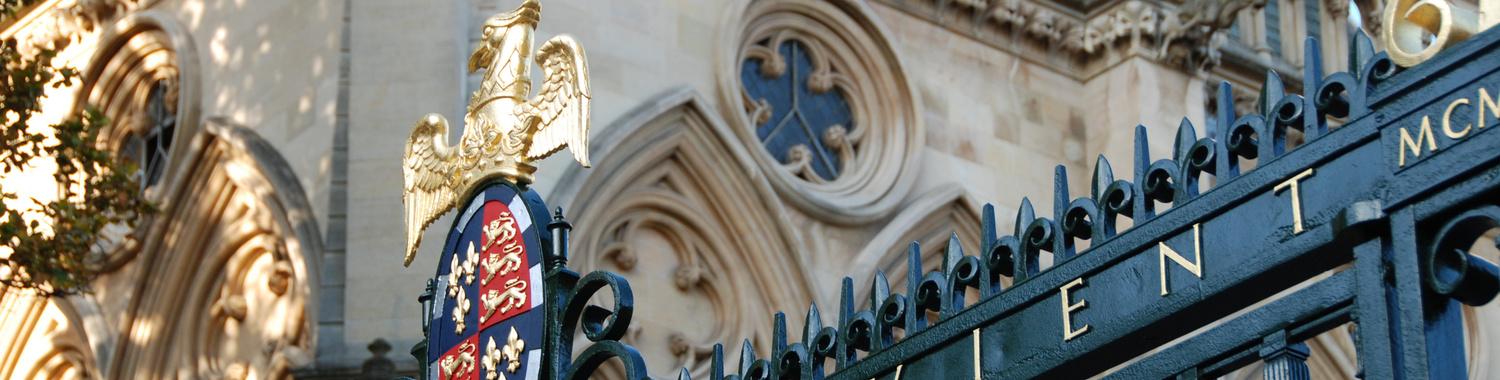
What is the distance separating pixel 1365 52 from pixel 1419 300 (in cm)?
47

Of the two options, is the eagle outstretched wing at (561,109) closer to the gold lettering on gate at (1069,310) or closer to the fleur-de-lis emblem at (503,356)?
the fleur-de-lis emblem at (503,356)

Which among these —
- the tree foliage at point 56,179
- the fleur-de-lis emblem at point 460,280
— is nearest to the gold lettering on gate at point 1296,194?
the fleur-de-lis emblem at point 460,280

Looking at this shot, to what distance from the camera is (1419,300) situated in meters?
4.37

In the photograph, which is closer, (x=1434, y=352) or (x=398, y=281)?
(x=1434, y=352)

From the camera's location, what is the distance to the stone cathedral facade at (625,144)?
54.7 feet

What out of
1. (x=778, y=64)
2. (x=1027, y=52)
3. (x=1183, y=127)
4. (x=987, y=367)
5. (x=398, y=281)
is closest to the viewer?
(x=1183, y=127)

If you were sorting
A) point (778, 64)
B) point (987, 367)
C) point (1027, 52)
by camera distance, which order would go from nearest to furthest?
point (987, 367), point (778, 64), point (1027, 52)

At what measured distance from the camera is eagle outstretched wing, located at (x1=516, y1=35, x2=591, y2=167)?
6.94 m

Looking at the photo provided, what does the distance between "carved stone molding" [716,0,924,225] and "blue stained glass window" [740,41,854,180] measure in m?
0.03

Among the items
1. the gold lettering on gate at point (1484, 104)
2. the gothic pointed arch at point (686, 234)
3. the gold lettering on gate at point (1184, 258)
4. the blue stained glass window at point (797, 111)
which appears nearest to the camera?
the gold lettering on gate at point (1484, 104)

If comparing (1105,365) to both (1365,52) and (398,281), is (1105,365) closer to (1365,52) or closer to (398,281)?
(1365,52)

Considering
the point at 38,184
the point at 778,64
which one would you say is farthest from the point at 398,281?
the point at 38,184

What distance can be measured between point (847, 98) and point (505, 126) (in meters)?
12.9

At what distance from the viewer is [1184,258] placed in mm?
4820
